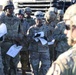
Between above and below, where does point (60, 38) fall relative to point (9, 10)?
below

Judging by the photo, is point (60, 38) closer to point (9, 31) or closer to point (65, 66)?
point (9, 31)

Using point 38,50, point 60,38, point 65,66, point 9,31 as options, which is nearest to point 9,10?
point 9,31

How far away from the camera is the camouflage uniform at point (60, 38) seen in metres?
7.87

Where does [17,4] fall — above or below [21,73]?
above

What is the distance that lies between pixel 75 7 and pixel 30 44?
17.7ft

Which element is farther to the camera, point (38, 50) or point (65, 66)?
point (38, 50)

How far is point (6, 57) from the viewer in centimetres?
754

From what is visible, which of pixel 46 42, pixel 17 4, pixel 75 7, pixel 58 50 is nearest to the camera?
pixel 75 7

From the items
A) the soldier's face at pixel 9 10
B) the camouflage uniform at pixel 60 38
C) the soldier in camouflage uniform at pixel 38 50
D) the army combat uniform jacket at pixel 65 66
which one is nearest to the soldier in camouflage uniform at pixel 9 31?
the soldier's face at pixel 9 10

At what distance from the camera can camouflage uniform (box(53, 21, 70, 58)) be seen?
25.8 ft

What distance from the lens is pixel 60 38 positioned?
8.03 metres

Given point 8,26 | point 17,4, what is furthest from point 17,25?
point 17,4

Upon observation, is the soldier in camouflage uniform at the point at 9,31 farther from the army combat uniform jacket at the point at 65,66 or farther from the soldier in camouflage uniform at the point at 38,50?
the army combat uniform jacket at the point at 65,66

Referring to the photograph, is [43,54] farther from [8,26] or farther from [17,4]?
[17,4]
